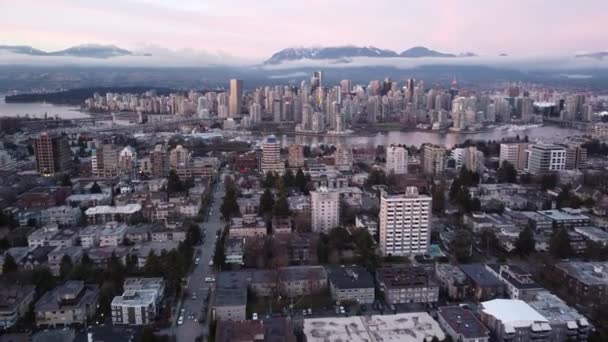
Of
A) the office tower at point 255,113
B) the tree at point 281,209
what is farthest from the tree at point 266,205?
the office tower at point 255,113

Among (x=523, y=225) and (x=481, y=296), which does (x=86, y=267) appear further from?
(x=523, y=225)

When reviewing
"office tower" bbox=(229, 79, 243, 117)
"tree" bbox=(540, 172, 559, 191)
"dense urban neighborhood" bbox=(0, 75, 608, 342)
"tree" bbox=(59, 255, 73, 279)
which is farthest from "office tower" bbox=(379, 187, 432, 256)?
"office tower" bbox=(229, 79, 243, 117)

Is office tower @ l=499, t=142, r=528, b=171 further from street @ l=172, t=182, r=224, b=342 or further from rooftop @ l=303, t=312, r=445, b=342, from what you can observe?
rooftop @ l=303, t=312, r=445, b=342

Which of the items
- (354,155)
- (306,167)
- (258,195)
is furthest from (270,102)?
(258,195)

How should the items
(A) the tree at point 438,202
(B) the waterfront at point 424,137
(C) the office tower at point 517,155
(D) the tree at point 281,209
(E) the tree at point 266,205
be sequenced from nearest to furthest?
1. (D) the tree at point 281,209
2. (E) the tree at point 266,205
3. (A) the tree at point 438,202
4. (C) the office tower at point 517,155
5. (B) the waterfront at point 424,137

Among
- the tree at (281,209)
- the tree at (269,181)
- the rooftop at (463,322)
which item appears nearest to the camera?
the rooftop at (463,322)

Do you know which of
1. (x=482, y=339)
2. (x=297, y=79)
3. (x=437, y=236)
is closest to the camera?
(x=482, y=339)

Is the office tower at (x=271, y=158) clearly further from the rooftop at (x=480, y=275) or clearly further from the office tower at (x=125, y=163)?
the rooftop at (x=480, y=275)

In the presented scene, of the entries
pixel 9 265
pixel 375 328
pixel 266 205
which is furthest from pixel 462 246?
pixel 9 265
